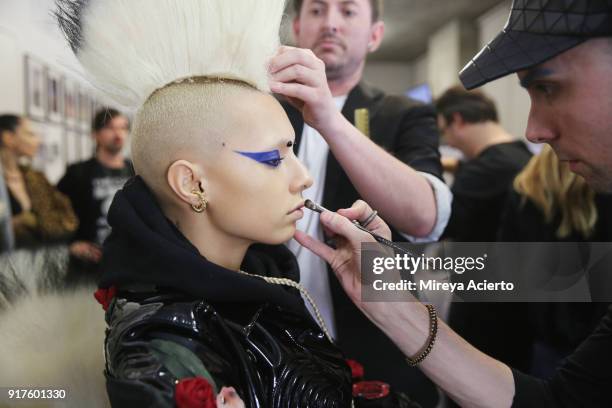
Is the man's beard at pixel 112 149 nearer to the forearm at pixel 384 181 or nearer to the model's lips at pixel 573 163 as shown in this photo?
the forearm at pixel 384 181

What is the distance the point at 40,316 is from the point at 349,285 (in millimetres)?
499

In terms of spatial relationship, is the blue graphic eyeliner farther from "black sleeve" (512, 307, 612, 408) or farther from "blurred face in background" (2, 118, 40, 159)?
"blurred face in background" (2, 118, 40, 159)

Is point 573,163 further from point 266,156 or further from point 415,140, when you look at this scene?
point 266,156

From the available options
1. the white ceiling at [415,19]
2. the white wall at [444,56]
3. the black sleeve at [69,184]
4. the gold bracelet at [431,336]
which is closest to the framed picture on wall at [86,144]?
the black sleeve at [69,184]

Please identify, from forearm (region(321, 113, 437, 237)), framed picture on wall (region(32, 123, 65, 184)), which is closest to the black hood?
forearm (region(321, 113, 437, 237))

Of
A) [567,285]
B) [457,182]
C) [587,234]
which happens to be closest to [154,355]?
[567,285]

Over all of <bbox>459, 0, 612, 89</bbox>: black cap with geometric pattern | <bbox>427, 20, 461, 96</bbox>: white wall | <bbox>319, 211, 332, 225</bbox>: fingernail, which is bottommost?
<bbox>319, 211, 332, 225</bbox>: fingernail

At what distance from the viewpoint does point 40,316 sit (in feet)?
2.82

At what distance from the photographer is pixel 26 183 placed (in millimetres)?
2080

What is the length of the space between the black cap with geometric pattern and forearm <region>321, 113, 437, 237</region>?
0.20 metres

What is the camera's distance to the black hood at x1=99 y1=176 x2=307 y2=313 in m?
0.70

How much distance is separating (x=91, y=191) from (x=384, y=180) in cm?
167

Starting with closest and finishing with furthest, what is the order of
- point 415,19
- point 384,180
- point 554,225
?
point 384,180 → point 554,225 → point 415,19

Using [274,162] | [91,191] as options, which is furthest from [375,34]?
[91,191]
